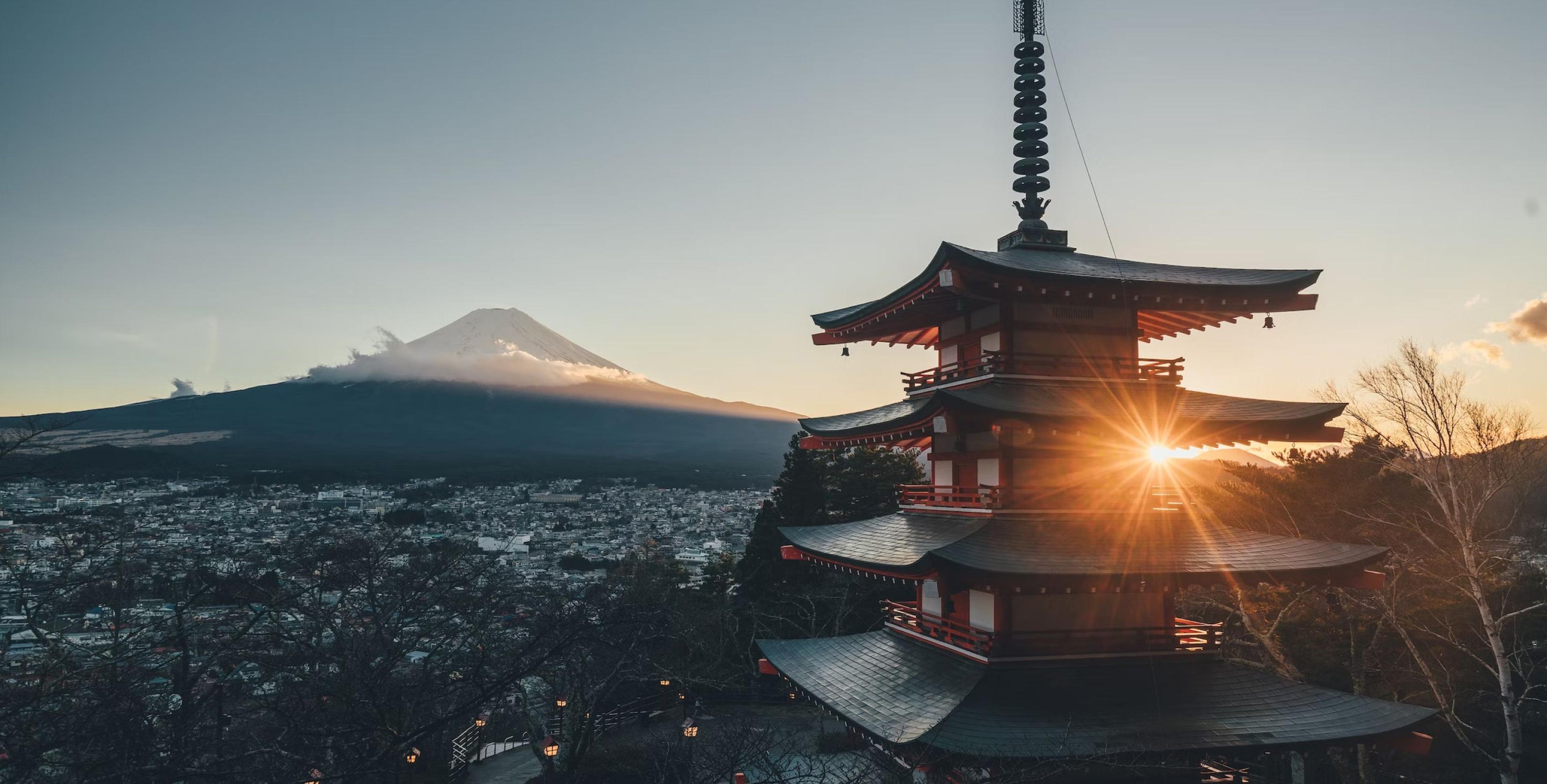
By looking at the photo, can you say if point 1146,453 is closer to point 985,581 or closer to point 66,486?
point 985,581

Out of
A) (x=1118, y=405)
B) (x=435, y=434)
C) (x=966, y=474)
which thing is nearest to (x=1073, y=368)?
(x=1118, y=405)

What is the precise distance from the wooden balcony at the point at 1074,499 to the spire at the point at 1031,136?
159 inches

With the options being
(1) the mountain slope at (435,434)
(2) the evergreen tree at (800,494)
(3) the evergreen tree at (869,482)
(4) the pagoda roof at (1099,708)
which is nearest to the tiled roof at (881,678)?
(4) the pagoda roof at (1099,708)

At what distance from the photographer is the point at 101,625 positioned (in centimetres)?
1712

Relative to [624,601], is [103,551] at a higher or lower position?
higher

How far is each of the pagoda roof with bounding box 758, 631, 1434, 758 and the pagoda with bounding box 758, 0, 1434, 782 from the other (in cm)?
3

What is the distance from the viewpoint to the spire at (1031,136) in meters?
12.6

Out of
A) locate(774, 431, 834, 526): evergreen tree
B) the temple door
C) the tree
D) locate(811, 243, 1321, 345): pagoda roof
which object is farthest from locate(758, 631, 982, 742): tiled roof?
locate(774, 431, 834, 526): evergreen tree

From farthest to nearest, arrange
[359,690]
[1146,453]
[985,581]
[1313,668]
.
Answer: [1313,668] < [359,690] < [1146,453] < [985,581]

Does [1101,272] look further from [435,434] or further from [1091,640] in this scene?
[435,434]

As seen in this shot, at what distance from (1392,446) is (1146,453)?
9.82 metres

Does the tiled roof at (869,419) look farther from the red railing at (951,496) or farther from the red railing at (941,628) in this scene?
the red railing at (941,628)

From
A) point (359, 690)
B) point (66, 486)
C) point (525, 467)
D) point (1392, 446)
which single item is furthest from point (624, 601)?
point (525, 467)

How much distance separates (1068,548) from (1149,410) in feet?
7.99
